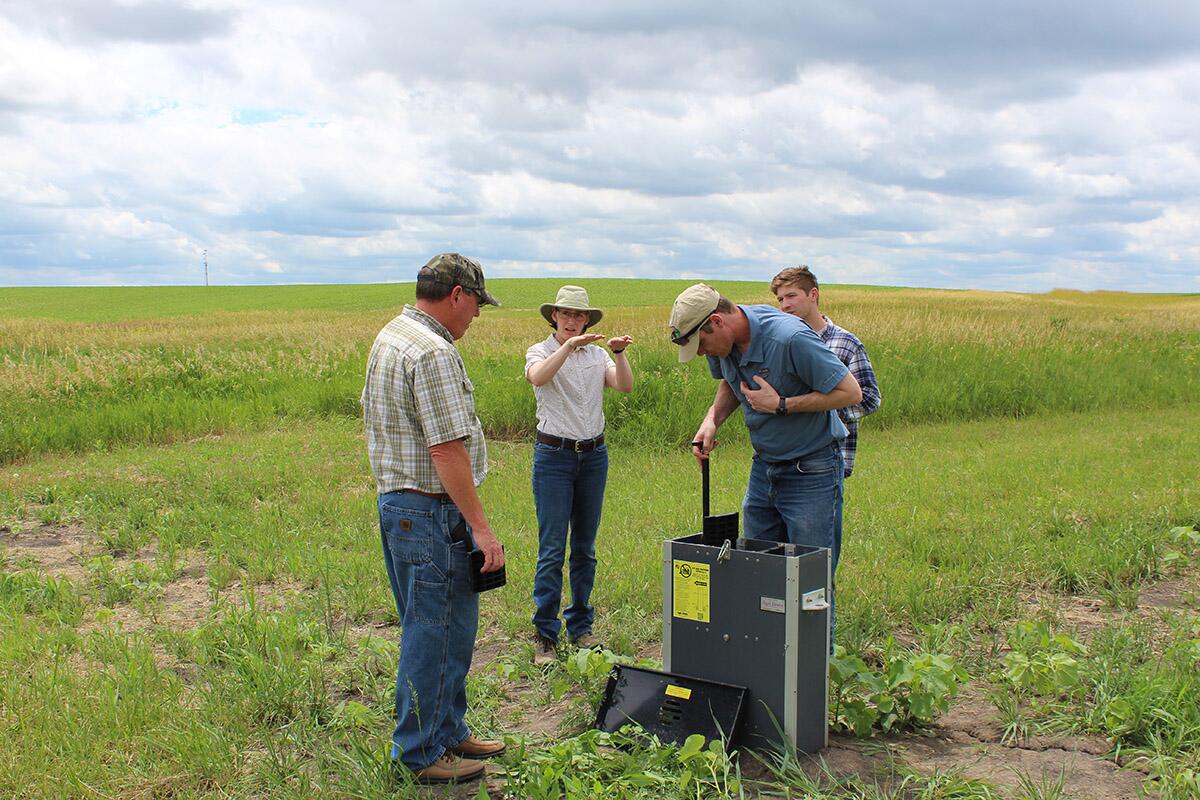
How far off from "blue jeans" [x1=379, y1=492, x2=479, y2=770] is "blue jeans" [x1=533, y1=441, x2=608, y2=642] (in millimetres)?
1573

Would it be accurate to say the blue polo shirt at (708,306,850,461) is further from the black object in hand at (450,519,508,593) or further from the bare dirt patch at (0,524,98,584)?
the bare dirt patch at (0,524,98,584)

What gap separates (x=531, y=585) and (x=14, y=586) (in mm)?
3678

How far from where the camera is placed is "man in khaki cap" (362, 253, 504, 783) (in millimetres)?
3607

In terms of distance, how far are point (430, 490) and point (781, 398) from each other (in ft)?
5.46

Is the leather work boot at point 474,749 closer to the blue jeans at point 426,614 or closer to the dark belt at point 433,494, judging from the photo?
the blue jeans at point 426,614

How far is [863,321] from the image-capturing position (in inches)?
815

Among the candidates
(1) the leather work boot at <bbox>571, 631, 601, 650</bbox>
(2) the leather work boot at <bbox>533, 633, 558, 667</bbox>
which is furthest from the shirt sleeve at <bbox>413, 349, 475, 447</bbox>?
(1) the leather work boot at <bbox>571, 631, 601, 650</bbox>

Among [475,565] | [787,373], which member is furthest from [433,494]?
[787,373]

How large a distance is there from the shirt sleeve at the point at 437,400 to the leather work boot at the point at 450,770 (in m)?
1.32

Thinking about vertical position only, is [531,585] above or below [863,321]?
below

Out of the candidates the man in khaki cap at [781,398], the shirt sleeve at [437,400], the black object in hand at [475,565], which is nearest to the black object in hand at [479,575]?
the black object in hand at [475,565]

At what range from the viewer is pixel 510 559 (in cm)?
712

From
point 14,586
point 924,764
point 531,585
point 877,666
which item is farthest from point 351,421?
point 924,764

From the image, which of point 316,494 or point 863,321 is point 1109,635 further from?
point 863,321
